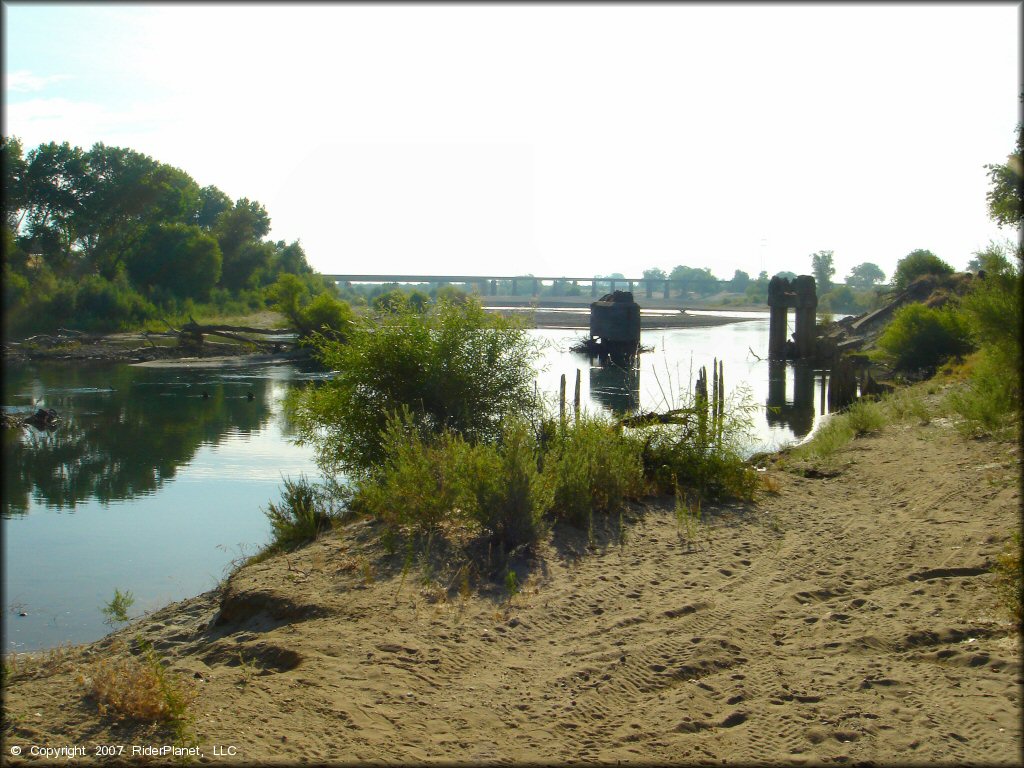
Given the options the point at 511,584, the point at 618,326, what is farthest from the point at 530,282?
the point at 511,584

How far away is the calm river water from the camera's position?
35.8 feet

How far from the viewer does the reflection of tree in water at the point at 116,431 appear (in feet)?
56.4

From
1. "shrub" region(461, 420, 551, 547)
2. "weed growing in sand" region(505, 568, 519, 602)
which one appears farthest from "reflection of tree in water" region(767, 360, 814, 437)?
"weed growing in sand" region(505, 568, 519, 602)

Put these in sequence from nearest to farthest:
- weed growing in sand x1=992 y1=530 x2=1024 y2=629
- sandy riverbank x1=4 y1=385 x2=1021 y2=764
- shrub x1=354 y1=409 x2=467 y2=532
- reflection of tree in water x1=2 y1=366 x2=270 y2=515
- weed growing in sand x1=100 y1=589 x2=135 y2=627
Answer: sandy riverbank x1=4 y1=385 x2=1021 y2=764 < weed growing in sand x1=992 y1=530 x2=1024 y2=629 < shrub x1=354 y1=409 x2=467 y2=532 < weed growing in sand x1=100 y1=589 x2=135 y2=627 < reflection of tree in water x1=2 y1=366 x2=270 y2=515

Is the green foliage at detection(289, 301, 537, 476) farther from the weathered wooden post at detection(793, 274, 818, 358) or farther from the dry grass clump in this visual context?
the weathered wooden post at detection(793, 274, 818, 358)

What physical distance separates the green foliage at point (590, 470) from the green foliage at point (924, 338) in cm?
2409

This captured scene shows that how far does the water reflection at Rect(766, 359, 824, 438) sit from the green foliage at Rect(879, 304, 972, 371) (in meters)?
3.64

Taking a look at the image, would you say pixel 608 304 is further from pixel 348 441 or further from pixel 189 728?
pixel 189 728

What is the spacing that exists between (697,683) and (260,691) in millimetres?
2703

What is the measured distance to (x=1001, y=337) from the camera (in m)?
14.6

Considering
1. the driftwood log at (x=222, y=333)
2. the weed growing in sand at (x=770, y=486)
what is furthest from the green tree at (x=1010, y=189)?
the driftwood log at (x=222, y=333)

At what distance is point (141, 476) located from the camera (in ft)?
59.7

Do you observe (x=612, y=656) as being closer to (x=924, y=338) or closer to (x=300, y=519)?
(x=300, y=519)

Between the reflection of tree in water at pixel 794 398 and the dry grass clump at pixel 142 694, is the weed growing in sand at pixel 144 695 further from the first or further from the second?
the reflection of tree in water at pixel 794 398
